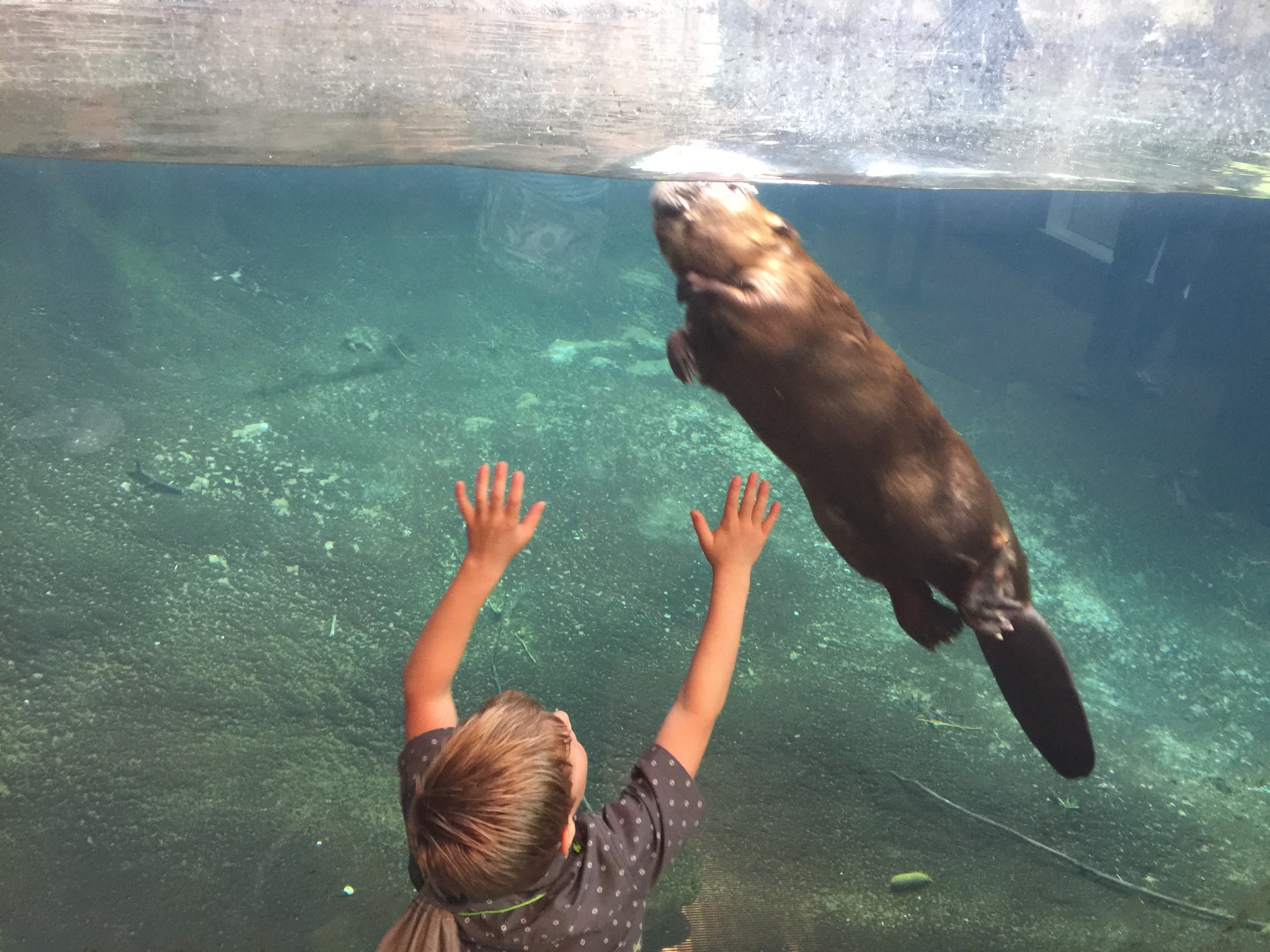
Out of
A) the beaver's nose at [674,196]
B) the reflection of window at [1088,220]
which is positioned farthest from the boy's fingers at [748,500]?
the reflection of window at [1088,220]

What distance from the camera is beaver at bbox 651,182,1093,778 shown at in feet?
→ 7.26

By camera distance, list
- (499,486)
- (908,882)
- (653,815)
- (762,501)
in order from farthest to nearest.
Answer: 1. (908,882)
2. (762,501)
3. (499,486)
4. (653,815)

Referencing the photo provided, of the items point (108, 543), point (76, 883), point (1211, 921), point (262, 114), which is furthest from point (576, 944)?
point (108, 543)

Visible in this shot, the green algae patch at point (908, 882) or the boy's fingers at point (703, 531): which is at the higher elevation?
the boy's fingers at point (703, 531)

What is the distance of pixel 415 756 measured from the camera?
1.41 metres

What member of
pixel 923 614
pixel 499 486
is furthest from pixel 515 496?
pixel 923 614

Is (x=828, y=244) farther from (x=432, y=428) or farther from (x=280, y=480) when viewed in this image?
(x=280, y=480)

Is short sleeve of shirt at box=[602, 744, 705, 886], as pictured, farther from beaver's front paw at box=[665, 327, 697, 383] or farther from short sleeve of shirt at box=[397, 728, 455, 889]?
beaver's front paw at box=[665, 327, 697, 383]

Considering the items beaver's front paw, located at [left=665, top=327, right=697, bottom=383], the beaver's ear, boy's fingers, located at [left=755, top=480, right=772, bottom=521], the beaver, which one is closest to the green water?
the beaver

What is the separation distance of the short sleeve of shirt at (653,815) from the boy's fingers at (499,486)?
2.05ft

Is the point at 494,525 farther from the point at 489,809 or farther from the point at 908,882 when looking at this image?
the point at 908,882

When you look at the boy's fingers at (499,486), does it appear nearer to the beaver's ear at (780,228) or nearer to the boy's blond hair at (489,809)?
the boy's blond hair at (489,809)

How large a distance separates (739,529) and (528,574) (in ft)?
6.85

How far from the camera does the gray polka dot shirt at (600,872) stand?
1.21 metres
